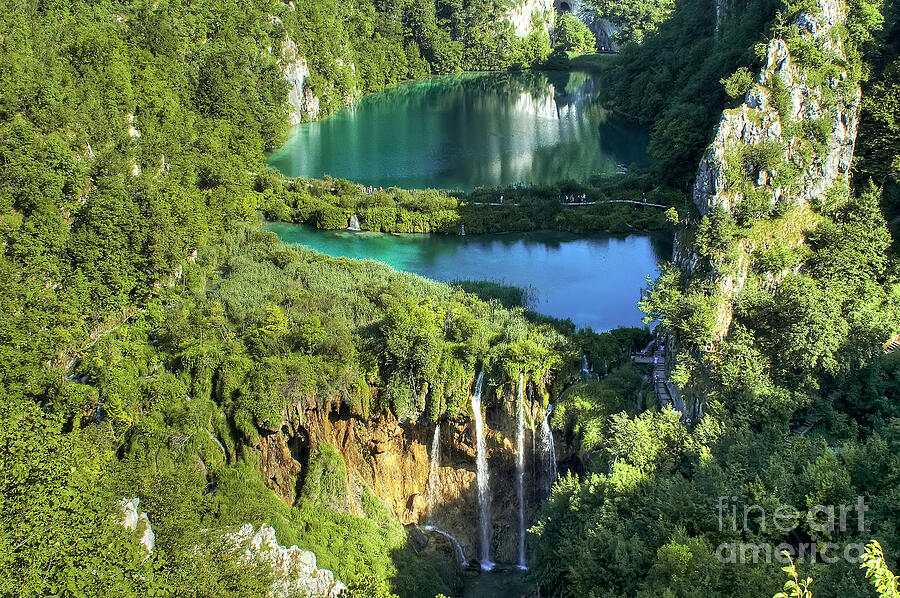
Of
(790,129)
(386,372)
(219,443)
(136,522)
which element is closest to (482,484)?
(386,372)

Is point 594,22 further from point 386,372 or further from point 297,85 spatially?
point 386,372

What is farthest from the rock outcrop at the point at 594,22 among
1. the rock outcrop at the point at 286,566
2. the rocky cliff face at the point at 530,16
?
the rock outcrop at the point at 286,566

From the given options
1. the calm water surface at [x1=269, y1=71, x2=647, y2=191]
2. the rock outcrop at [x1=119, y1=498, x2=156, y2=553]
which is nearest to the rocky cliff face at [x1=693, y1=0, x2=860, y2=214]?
the rock outcrop at [x1=119, y1=498, x2=156, y2=553]

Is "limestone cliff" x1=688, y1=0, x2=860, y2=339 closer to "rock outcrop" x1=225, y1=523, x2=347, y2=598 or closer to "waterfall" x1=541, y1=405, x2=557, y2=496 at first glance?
"waterfall" x1=541, y1=405, x2=557, y2=496

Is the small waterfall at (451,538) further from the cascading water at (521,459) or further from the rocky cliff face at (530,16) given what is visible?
the rocky cliff face at (530,16)

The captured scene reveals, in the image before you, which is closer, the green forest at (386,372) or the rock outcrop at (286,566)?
the green forest at (386,372)

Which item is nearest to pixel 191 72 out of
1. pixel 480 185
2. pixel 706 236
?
pixel 480 185
